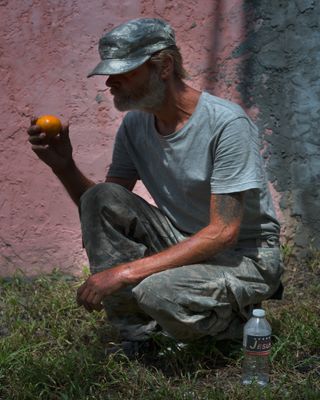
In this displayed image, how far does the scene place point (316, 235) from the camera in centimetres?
459

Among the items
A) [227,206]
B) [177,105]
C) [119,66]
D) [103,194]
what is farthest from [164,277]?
[119,66]

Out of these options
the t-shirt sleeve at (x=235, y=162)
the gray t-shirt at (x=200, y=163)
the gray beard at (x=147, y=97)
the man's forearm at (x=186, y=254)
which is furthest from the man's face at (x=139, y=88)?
the man's forearm at (x=186, y=254)

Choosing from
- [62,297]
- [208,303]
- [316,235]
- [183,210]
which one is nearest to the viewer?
[208,303]

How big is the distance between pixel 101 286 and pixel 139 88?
85 cm

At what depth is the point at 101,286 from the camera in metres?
3.34

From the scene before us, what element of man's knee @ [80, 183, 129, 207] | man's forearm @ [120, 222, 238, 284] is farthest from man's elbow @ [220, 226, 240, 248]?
man's knee @ [80, 183, 129, 207]

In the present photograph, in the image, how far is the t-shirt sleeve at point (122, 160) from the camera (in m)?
3.81

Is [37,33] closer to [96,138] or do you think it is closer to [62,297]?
[96,138]

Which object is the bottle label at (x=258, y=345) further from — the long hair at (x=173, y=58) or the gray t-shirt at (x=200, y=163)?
the long hair at (x=173, y=58)

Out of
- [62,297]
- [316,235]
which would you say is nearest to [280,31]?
[316,235]

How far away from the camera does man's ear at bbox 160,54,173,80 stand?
11.3 ft

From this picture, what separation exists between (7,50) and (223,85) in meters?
1.21

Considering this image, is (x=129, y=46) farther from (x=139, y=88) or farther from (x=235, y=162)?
(x=235, y=162)

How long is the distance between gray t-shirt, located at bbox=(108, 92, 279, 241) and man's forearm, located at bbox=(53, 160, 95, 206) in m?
0.16
